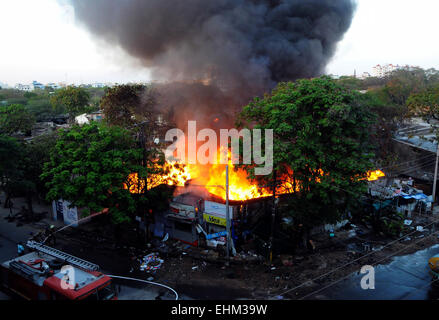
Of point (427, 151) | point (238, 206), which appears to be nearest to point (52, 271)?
point (238, 206)

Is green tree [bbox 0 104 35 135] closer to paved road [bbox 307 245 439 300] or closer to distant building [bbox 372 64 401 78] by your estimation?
paved road [bbox 307 245 439 300]

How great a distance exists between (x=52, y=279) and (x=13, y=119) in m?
29.8

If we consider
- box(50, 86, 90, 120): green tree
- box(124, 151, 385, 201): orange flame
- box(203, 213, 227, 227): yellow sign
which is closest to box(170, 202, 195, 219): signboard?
box(203, 213, 227, 227): yellow sign

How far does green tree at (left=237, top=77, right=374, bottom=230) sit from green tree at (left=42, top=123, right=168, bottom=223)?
6.17 metres

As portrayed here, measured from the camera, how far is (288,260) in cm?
1593

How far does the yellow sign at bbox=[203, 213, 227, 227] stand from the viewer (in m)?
16.8

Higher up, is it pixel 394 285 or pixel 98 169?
pixel 98 169

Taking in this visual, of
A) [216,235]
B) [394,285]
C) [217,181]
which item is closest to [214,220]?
[216,235]

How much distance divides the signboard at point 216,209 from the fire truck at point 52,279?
720cm

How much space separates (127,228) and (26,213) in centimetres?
956

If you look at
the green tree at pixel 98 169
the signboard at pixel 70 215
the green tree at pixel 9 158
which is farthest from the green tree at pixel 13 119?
the green tree at pixel 98 169

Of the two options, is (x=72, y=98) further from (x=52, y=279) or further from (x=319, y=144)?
(x=319, y=144)

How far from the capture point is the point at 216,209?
17062 mm
